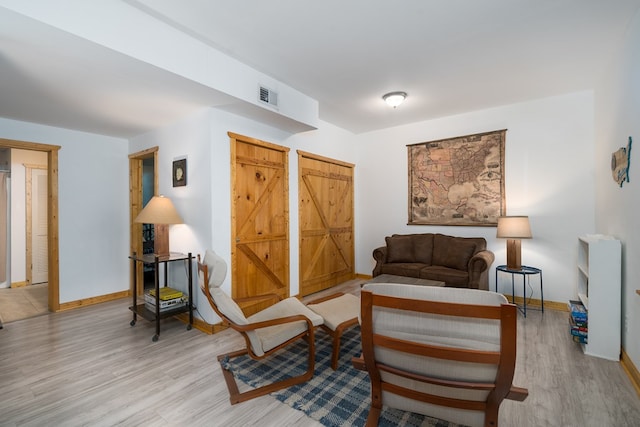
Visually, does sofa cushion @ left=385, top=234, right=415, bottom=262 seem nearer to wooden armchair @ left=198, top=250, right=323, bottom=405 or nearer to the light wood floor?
the light wood floor

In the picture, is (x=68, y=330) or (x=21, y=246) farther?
(x=21, y=246)

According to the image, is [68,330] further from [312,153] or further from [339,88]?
[339,88]

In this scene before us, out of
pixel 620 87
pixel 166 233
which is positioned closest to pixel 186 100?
pixel 166 233

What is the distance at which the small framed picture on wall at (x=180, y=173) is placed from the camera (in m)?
3.58

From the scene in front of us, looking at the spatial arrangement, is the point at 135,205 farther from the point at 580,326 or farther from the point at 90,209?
the point at 580,326

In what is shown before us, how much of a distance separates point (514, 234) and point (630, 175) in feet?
5.00

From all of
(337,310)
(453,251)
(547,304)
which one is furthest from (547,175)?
(337,310)

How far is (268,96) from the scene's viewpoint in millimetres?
3295

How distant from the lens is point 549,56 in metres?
2.95

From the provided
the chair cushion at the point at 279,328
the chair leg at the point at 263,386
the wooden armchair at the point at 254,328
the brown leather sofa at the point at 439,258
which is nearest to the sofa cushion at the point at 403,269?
the brown leather sofa at the point at 439,258

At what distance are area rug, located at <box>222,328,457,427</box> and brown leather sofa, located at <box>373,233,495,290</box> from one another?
1642 millimetres

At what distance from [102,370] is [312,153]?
11.9 ft

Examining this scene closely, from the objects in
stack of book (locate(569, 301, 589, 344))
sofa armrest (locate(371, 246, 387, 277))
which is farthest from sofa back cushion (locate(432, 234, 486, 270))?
stack of book (locate(569, 301, 589, 344))

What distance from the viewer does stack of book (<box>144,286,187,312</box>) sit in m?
3.28
